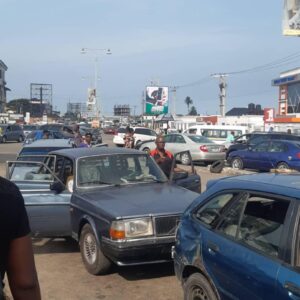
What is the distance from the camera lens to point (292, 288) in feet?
10.2

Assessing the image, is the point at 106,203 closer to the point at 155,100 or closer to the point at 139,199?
the point at 139,199

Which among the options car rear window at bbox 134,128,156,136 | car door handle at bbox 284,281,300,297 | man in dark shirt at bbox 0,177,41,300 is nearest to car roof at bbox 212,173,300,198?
car door handle at bbox 284,281,300,297

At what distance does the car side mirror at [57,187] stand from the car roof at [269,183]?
3051 millimetres

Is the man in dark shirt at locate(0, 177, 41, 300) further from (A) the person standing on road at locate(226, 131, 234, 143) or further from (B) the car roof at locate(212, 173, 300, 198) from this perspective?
(A) the person standing on road at locate(226, 131, 234, 143)

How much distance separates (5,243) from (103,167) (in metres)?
5.16

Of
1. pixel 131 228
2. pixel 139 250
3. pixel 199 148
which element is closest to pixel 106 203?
pixel 131 228

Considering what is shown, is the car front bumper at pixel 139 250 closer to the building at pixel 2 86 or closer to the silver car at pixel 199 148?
the silver car at pixel 199 148

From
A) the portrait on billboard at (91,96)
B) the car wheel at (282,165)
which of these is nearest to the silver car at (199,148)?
the car wheel at (282,165)

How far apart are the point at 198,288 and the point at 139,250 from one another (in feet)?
4.99

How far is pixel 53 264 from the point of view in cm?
692

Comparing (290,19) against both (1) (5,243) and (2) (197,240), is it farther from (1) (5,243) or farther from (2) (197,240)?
(1) (5,243)

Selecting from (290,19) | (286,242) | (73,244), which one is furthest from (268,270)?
(290,19)

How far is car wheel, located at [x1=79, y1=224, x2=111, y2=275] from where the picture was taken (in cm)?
614

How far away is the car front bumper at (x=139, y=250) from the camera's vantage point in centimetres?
570
